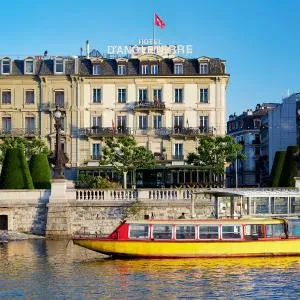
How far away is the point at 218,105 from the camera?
3499 inches

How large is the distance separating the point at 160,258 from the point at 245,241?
14.3 ft

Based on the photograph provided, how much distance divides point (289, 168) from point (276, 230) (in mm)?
19821

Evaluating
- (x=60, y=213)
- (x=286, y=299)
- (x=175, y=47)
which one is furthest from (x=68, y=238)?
(x=175, y=47)

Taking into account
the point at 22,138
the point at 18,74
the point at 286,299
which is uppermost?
the point at 18,74

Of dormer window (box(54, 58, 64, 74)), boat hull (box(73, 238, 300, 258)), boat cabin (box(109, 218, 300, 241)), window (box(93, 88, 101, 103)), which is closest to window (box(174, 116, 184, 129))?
window (box(93, 88, 101, 103))

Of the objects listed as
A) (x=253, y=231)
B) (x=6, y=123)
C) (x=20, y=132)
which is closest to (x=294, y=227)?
(x=253, y=231)

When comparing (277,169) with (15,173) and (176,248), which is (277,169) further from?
(176,248)

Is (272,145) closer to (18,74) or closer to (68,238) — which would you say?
(18,74)

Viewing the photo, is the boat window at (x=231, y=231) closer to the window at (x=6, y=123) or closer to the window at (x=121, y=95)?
the window at (x=121, y=95)

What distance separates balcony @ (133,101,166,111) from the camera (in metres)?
88.4

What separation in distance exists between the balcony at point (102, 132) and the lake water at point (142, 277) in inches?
1721

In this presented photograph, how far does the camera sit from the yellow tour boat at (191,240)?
4162 cm

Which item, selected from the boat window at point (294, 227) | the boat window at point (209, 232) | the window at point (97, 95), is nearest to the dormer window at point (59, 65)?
the window at point (97, 95)

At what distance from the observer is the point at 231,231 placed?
4200cm
